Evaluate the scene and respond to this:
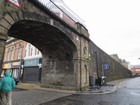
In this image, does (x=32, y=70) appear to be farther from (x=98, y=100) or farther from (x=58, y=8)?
(x=98, y=100)

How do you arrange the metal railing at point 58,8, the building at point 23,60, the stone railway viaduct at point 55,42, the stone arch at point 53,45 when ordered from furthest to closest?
1. the building at point 23,60
2. the stone arch at point 53,45
3. the metal railing at point 58,8
4. the stone railway viaduct at point 55,42

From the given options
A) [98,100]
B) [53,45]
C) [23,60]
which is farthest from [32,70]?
[98,100]

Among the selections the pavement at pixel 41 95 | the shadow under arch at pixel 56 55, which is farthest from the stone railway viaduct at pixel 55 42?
the pavement at pixel 41 95

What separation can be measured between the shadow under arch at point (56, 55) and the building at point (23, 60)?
17.0ft

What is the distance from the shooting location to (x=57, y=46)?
43.9 feet

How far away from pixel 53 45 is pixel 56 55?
151 centimetres

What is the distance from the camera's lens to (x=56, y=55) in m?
14.5

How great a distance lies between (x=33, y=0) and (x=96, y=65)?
15.5 metres

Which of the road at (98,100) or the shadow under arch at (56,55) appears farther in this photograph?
the shadow under arch at (56,55)

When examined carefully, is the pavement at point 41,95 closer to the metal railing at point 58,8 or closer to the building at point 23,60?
the metal railing at point 58,8

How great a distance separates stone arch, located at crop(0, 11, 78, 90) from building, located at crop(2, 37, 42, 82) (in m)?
5.39

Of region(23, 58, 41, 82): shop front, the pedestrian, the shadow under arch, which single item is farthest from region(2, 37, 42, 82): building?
the pedestrian

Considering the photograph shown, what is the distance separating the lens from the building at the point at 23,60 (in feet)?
67.2

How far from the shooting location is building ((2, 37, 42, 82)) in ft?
67.2
